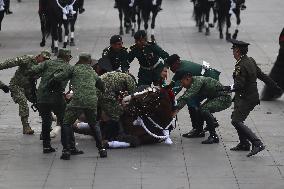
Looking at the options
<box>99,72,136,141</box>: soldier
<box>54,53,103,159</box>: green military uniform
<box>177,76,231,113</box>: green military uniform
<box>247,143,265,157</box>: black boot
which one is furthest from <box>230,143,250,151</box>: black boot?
<box>54,53,103,159</box>: green military uniform

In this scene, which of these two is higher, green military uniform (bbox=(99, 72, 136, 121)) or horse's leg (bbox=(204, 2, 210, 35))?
green military uniform (bbox=(99, 72, 136, 121))

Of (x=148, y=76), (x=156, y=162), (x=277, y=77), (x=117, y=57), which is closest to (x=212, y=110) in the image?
(x=156, y=162)

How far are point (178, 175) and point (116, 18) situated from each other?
58.1 feet

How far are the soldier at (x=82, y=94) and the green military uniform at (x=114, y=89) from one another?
0.61 m

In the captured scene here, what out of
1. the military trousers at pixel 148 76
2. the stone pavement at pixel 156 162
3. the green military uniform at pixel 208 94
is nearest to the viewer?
the stone pavement at pixel 156 162

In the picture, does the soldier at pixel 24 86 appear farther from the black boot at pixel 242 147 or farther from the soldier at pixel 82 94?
the black boot at pixel 242 147

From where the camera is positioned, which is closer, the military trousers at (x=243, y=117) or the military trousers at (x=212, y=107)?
the military trousers at (x=243, y=117)

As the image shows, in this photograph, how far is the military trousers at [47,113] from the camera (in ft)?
39.6

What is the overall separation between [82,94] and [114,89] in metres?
0.99

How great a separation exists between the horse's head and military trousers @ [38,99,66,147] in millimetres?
953

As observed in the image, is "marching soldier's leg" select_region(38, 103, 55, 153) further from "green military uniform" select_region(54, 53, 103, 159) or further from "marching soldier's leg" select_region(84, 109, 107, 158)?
"marching soldier's leg" select_region(84, 109, 107, 158)

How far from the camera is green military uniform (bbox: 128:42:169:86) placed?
13727mm

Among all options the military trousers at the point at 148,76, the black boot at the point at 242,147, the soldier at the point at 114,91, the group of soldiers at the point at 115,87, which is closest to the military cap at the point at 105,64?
the group of soldiers at the point at 115,87

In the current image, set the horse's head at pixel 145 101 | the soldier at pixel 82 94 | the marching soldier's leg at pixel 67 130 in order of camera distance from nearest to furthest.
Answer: the soldier at pixel 82 94, the marching soldier's leg at pixel 67 130, the horse's head at pixel 145 101
